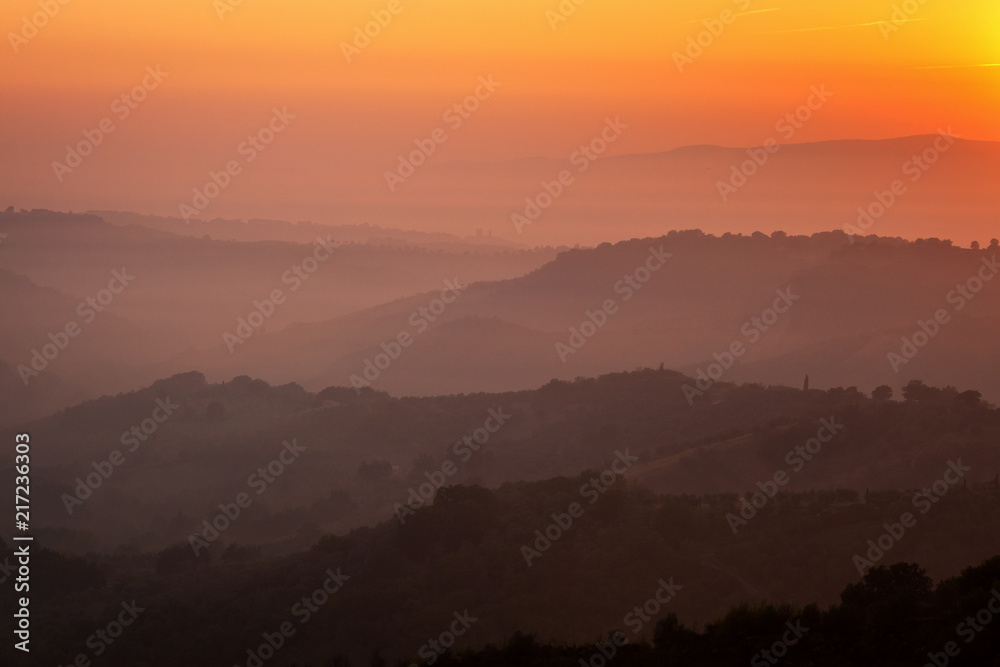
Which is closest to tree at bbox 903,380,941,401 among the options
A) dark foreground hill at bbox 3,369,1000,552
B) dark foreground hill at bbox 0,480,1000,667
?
dark foreground hill at bbox 3,369,1000,552

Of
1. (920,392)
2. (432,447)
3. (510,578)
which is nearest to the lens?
(510,578)

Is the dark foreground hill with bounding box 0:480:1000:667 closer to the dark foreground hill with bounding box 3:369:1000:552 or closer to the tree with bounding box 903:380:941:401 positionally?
the dark foreground hill with bounding box 3:369:1000:552

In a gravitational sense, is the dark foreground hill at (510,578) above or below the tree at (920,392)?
below

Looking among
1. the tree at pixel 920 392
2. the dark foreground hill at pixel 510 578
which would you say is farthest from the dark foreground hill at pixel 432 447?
the dark foreground hill at pixel 510 578

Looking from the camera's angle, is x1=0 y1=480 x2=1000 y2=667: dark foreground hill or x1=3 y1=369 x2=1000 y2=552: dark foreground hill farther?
x1=3 y1=369 x2=1000 y2=552: dark foreground hill

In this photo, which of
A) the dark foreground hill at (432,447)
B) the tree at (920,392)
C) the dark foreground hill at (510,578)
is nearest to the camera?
the dark foreground hill at (510,578)

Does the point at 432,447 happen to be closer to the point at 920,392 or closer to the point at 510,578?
the point at 920,392

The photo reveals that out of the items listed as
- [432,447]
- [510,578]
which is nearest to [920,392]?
[510,578]

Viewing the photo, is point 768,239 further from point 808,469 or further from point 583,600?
point 583,600

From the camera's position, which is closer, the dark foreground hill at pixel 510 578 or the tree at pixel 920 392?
the dark foreground hill at pixel 510 578

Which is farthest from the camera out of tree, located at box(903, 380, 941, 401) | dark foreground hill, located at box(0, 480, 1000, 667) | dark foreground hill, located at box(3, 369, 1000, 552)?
tree, located at box(903, 380, 941, 401)

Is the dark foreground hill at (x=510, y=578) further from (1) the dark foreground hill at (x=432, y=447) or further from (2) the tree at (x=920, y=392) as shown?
(2) the tree at (x=920, y=392)
